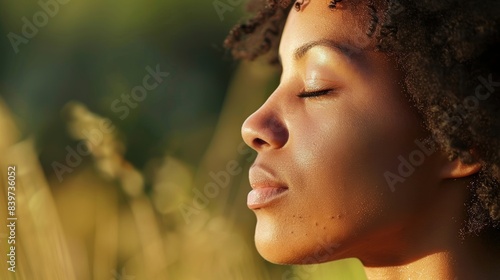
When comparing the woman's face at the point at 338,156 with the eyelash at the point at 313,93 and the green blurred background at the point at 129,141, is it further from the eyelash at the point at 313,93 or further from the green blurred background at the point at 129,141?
the green blurred background at the point at 129,141

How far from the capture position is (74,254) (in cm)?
275

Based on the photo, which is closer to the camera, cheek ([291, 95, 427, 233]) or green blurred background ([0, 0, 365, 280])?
cheek ([291, 95, 427, 233])

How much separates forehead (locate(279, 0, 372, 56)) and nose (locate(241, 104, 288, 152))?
15 centimetres

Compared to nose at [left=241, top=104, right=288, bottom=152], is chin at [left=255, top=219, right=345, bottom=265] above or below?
below

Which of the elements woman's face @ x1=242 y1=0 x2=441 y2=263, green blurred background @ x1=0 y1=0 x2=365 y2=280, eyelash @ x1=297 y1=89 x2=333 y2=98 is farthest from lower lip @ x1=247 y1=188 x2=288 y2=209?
green blurred background @ x1=0 y1=0 x2=365 y2=280

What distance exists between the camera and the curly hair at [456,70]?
5.58ft

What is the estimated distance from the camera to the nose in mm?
1772

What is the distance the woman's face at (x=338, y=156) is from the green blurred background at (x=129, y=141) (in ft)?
2.81

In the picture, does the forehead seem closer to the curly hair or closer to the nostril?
the curly hair

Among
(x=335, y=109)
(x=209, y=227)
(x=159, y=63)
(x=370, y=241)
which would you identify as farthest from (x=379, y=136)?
(x=159, y=63)

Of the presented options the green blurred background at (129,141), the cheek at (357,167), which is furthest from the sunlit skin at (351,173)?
the green blurred background at (129,141)

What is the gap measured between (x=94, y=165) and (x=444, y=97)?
1492mm

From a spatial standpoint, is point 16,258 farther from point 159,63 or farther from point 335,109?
point 335,109

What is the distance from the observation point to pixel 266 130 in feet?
5.84
